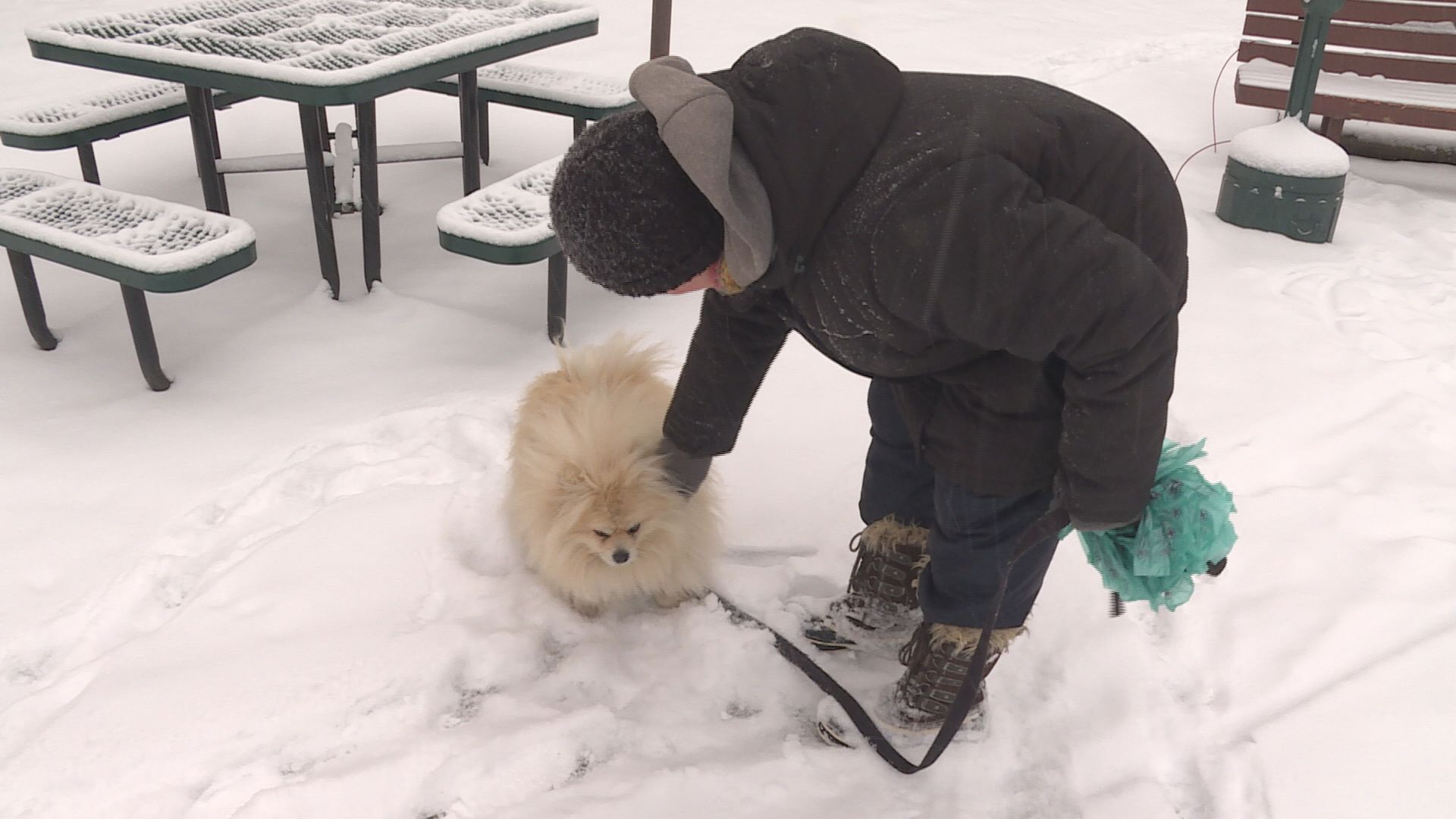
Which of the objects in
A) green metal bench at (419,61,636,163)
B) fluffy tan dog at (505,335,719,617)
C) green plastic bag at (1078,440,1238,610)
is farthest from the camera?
green metal bench at (419,61,636,163)

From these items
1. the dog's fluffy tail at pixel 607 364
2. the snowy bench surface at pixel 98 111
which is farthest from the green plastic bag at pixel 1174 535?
the snowy bench surface at pixel 98 111

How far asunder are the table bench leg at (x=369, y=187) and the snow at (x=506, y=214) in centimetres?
38

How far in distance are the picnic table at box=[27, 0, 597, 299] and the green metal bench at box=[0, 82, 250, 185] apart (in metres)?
0.16

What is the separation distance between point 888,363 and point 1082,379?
250 mm

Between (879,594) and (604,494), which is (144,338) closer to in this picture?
(604,494)

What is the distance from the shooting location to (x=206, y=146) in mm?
3180

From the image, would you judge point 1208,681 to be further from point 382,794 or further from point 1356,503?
point 382,794

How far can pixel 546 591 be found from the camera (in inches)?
75.1

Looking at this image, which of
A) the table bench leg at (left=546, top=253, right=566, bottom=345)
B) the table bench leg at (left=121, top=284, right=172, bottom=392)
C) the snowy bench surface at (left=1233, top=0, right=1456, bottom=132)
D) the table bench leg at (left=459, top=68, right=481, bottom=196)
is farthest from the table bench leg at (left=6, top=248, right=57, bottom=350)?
the snowy bench surface at (left=1233, top=0, right=1456, bottom=132)

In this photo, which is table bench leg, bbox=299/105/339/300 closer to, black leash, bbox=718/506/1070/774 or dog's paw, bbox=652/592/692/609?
dog's paw, bbox=652/592/692/609

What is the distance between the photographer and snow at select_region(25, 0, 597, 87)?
102 inches

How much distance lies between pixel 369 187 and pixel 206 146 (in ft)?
2.38

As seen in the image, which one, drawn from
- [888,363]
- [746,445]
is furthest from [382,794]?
[746,445]

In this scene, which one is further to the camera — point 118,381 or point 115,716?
point 118,381
